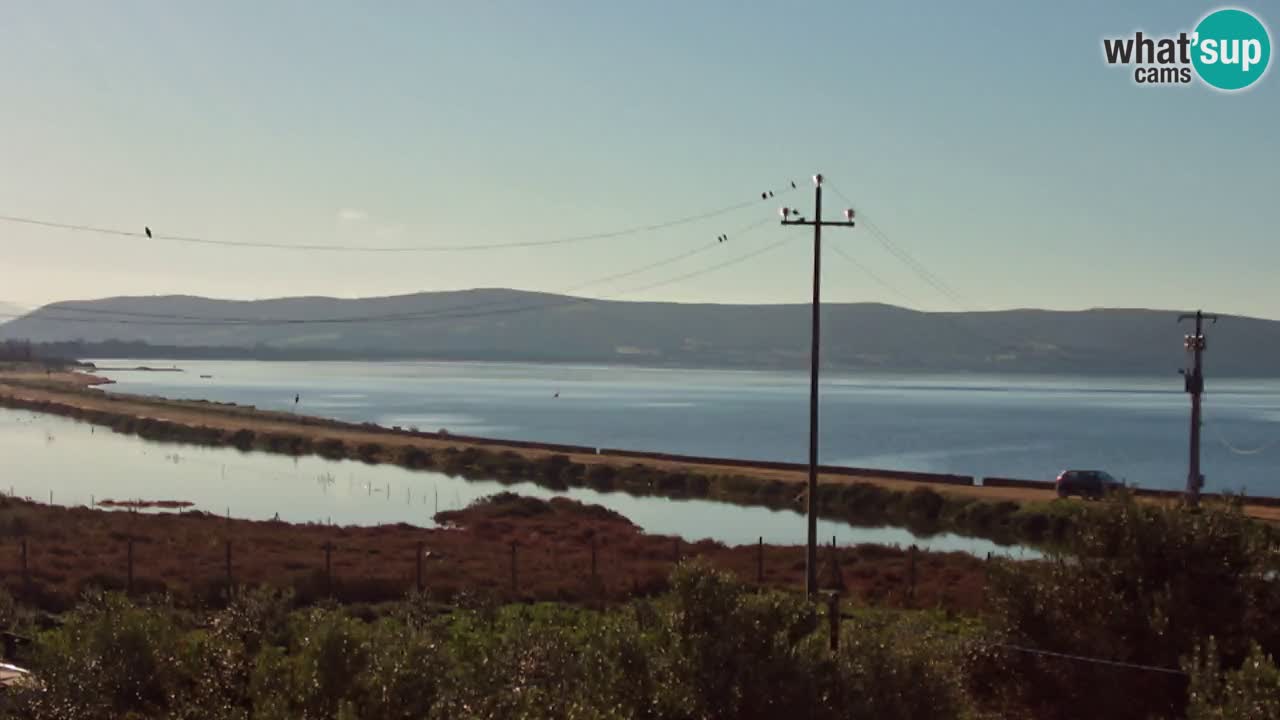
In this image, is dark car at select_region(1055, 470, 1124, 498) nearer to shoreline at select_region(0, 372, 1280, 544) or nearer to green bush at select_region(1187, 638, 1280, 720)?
shoreline at select_region(0, 372, 1280, 544)

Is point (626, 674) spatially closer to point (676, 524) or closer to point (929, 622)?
point (929, 622)

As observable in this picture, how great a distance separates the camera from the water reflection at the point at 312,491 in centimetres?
7244

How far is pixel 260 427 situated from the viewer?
139000 millimetres

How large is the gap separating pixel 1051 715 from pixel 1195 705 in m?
8.93

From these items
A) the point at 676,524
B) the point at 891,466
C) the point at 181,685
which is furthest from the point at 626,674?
the point at 891,466

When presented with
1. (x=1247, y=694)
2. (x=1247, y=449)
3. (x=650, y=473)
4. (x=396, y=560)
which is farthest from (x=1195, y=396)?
(x=1247, y=449)

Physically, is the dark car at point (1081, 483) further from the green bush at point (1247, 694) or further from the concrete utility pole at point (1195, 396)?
the green bush at point (1247, 694)

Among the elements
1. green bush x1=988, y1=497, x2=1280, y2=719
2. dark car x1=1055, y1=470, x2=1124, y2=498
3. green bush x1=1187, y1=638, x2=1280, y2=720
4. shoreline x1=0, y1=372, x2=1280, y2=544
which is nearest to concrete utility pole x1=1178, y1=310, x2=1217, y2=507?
shoreline x1=0, y1=372, x2=1280, y2=544

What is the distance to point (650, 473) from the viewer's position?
95375mm

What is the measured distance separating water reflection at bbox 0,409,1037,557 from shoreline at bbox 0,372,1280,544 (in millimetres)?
2665

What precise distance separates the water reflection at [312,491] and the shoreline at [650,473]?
2665 millimetres

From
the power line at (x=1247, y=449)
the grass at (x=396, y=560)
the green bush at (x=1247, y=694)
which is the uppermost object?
the green bush at (x=1247, y=694)

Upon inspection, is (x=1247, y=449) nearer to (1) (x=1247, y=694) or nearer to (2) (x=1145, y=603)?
(2) (x=1145, y=603)

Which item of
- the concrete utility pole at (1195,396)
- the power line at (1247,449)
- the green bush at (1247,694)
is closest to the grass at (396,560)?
the concrete utility pole at (1195,396)
